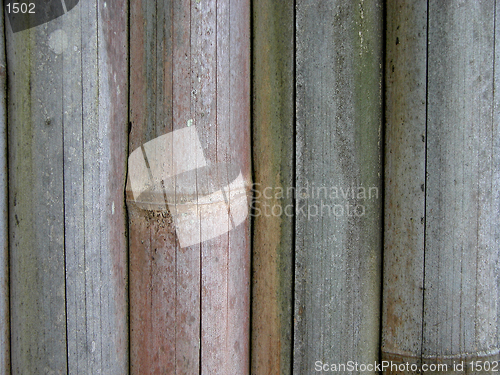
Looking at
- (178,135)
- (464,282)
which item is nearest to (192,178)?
(178,135)

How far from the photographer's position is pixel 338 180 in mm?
1044

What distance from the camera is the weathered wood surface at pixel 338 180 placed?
1.03 m

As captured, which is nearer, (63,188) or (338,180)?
(63,188)

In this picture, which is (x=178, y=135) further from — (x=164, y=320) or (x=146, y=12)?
(x=164, y=320)

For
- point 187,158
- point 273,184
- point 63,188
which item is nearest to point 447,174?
point 273,184

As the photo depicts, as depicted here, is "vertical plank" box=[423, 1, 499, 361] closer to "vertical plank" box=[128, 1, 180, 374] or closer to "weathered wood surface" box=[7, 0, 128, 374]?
"vertical plank" box=[128, 1, 180, 374]

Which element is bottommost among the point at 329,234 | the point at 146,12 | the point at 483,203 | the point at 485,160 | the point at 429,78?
the point at 329,234

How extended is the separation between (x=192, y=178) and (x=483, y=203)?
86 centimetres

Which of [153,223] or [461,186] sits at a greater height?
[461,186]

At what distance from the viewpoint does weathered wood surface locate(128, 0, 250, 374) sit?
3.16ft

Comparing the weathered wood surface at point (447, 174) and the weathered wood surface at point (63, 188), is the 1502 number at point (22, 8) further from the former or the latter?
the weathered wood surface at point (447, 174)

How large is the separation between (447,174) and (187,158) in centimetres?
77

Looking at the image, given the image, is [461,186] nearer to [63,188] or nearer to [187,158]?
[187,158]

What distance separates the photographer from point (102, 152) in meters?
0.96
